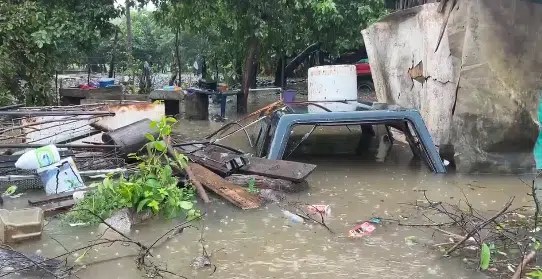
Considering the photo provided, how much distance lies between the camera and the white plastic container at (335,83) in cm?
870

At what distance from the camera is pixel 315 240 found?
4742 mm

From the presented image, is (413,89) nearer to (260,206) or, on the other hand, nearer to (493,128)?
(493,128)

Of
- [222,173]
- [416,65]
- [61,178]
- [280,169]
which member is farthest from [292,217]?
Result: [416,65]

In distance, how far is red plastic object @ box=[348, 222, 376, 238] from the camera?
487 centimetres

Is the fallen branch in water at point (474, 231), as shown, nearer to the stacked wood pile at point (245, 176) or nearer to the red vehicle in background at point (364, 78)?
the stacked wood pile at point (245, 176)

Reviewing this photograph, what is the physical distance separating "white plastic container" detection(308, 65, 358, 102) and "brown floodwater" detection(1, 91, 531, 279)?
7.36 ft

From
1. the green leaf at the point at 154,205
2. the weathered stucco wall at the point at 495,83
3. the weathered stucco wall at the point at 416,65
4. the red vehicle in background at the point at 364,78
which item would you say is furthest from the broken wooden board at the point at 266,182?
the red vehicle in background at the point at 364,78

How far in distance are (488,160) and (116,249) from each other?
203 inches

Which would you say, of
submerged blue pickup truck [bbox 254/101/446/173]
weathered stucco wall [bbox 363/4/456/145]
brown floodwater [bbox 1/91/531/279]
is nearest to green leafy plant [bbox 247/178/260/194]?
brown floodwater [bbox 1/91/531/279]

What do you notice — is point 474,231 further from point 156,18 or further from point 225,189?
point 156,18

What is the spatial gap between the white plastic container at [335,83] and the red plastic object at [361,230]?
156 inches

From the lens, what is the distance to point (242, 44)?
1617 cm

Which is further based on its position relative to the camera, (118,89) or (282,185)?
(118,89)

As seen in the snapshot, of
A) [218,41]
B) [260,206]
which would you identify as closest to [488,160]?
[260,206]
